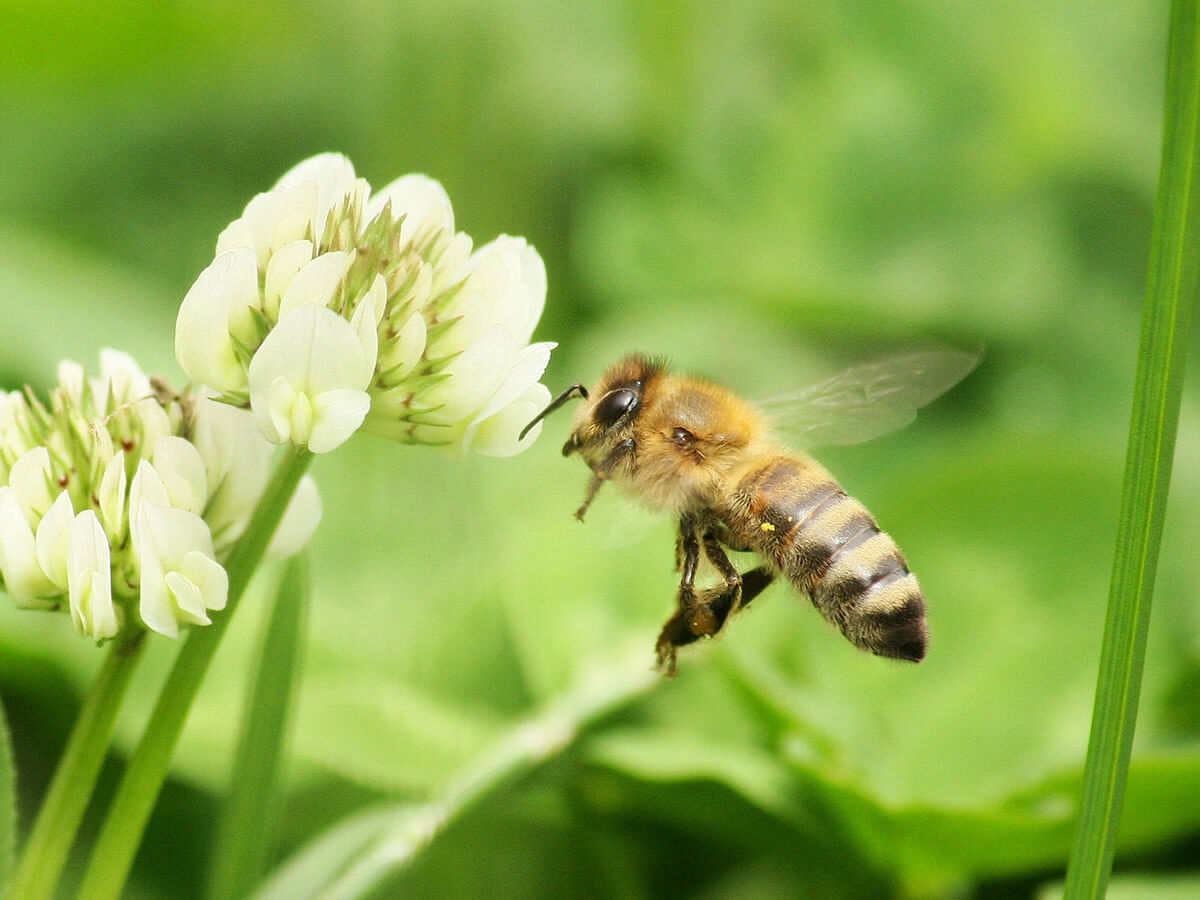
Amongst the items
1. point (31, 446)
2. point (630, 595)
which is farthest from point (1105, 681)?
point (630, 595)

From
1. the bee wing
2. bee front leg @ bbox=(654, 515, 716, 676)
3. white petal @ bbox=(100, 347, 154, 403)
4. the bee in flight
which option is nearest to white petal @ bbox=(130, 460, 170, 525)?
white petal @ bbox=(100, 347, 154, 403)

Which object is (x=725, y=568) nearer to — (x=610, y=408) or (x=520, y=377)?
(x=610, y=408)

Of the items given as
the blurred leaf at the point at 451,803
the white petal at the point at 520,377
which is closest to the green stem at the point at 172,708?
the white petal at the point at 520,377

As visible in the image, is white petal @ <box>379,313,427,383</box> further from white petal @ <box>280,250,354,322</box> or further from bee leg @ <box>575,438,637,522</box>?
bee leg @ <box>575,438,637,522</box>

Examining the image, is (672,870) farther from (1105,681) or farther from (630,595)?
(1105,681)

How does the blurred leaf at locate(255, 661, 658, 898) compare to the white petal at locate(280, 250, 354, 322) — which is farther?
the blurred leaf at locate(255, 661, 658, 898)
